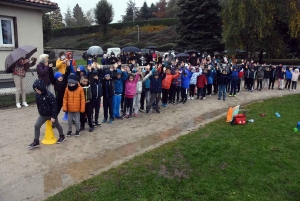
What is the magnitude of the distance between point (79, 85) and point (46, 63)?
1.95 m

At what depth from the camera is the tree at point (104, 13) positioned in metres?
48.7

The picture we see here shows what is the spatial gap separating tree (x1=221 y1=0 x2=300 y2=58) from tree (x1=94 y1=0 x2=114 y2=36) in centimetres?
3051

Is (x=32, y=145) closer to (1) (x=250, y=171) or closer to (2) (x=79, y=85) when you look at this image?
(2) (x=79, y=85)

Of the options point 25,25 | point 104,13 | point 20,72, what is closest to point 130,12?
point 104,13

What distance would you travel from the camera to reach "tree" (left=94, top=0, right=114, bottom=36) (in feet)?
160

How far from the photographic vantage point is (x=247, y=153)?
658 cm

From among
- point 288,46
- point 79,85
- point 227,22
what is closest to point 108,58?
point 227,22

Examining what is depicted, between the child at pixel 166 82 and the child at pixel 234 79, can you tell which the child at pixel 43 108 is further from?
the child at pixel 234 79

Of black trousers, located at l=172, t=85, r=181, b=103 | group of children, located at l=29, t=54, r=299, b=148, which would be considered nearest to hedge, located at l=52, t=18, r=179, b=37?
group of children, located at l=29, t=54, r=299, b=148

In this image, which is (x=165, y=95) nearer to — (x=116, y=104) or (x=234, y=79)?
(x=116, y=104)

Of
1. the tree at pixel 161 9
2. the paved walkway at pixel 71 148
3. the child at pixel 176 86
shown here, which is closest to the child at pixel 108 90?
the paved walkway at pixel 71 148

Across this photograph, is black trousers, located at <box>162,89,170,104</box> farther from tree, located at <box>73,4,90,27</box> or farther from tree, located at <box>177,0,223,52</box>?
tree, located at <box>73,4,90,27</box>

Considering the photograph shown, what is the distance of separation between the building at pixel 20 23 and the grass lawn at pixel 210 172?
9.87 m

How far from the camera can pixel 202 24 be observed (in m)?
28.2
